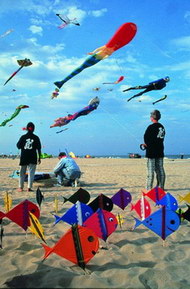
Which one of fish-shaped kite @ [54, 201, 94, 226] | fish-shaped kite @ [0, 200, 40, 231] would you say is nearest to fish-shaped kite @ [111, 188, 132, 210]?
fish-shaped kite @ [54, 201, 94, 226]

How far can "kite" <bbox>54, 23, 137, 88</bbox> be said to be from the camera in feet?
18.7

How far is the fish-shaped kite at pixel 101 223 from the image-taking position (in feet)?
9.11

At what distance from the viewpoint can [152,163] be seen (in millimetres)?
6098

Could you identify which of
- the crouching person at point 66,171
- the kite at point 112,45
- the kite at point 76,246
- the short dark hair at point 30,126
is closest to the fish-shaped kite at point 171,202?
the kite at point 76,246

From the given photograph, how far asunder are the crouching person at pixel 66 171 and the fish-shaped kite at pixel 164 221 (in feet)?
16.5

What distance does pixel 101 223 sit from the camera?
9.20 ft

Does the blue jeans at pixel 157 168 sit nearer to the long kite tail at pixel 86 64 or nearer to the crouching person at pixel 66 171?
the crouching person at pixel 66 171

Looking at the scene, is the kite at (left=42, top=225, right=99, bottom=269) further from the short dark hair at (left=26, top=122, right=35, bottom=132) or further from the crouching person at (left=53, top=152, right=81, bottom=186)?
the crouching person at (left=53, top=152, right=81, bottom=186)

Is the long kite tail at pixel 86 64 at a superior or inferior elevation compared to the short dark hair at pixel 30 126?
superior

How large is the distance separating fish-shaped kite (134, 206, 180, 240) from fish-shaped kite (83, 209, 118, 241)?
388mm

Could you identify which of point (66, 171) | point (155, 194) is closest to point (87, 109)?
point (66, 171)

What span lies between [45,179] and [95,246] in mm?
6687

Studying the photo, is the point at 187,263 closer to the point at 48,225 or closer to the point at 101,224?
the point at 101,224

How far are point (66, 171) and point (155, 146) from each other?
2814 mm
